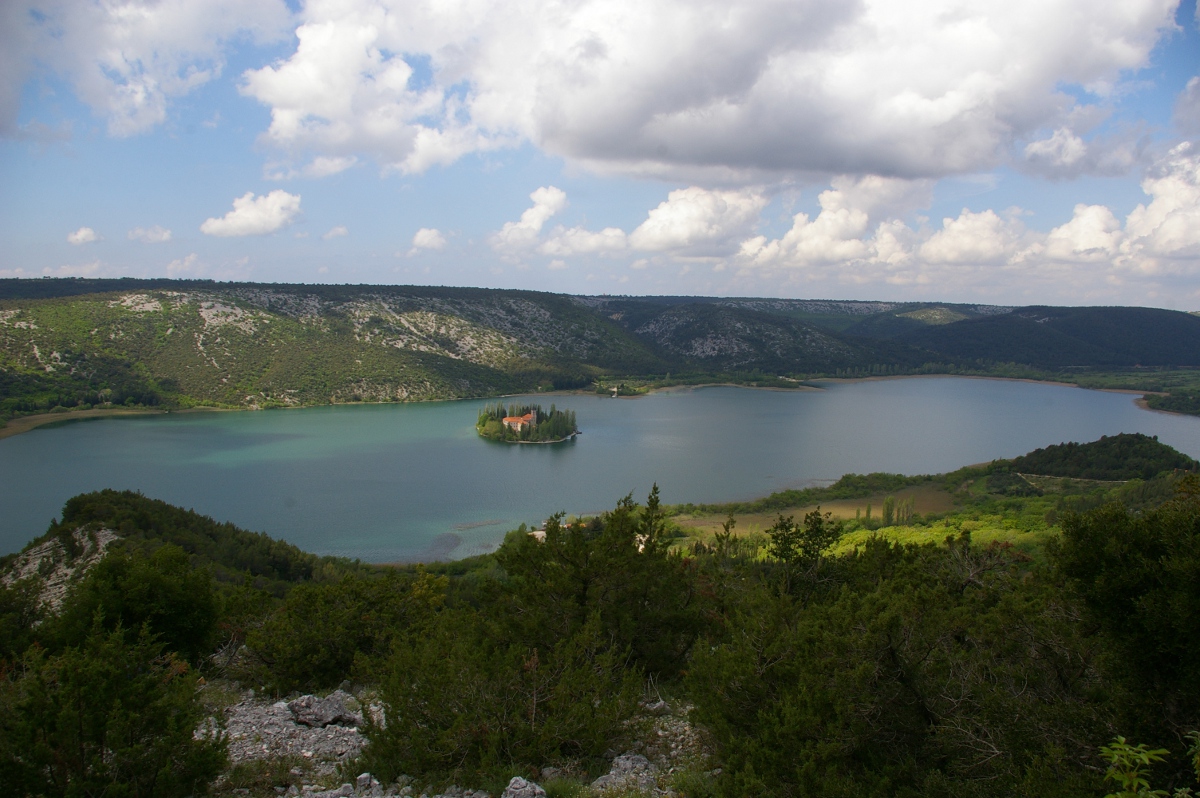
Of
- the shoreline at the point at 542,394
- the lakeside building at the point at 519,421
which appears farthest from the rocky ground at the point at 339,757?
the lakeside building at the point at 519,421

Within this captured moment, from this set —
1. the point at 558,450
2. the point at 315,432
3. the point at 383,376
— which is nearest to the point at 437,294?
the point at 383,376

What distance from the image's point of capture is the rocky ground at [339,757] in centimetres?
534

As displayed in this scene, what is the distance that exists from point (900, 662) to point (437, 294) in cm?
12848

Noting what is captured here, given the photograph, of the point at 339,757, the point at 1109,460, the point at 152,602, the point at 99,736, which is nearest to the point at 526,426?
the point at 1109,460

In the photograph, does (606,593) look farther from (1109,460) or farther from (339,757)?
(1109,460)

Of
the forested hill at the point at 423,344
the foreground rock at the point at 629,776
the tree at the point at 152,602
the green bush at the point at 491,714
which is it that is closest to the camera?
the foreground rock at the point at 629,776

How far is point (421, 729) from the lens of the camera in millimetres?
5859

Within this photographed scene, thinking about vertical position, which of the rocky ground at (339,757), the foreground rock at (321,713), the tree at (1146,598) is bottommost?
the foreground rock at (321,713)

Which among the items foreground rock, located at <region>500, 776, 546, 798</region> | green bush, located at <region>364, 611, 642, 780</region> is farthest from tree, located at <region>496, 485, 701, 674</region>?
foreground rock, located at <region>500, 776, 546, 798</region>

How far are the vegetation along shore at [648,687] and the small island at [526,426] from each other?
172ft

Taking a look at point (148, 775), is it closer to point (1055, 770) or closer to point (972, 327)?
point (1055, 770)

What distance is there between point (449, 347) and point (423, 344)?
4178 mm

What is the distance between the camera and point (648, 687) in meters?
8.44

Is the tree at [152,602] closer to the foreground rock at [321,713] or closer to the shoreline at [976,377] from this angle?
the foreground rock at [321,713]
